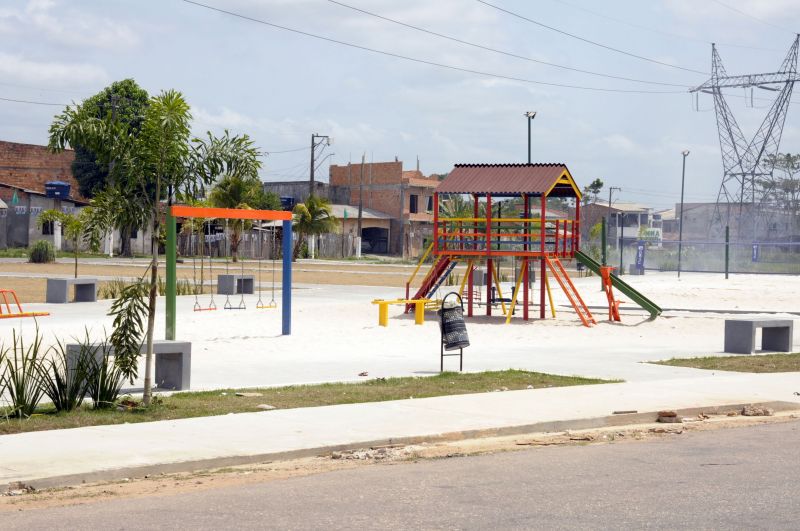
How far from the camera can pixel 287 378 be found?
16703 millimetres

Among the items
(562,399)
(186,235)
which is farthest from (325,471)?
(186,235)

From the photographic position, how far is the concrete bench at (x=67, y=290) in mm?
31969

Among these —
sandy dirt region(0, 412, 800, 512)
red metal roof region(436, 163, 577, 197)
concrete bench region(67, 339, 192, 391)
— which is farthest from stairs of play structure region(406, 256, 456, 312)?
sandy dirt region(0, 412, 800, 512)

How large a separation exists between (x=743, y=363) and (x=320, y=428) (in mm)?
10231

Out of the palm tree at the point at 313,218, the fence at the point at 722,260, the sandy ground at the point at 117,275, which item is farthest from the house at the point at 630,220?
the sandy ground at the point at 117,275

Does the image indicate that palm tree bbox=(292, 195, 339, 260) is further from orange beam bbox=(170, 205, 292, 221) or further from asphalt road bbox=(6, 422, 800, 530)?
asphalt road bbox=(6, 422, 800, 530)

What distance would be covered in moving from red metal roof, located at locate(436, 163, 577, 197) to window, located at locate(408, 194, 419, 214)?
67153 millimetres

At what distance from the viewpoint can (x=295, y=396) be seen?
557 inches

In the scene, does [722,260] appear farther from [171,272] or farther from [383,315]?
[171,272]

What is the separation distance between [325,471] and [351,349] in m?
11.7

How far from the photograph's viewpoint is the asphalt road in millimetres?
7715

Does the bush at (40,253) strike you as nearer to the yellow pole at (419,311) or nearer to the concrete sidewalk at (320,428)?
the yellow pole at (419,311)

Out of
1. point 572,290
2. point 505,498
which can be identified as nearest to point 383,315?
point 572,290

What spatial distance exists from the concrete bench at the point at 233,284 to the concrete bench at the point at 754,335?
17.8 meters
